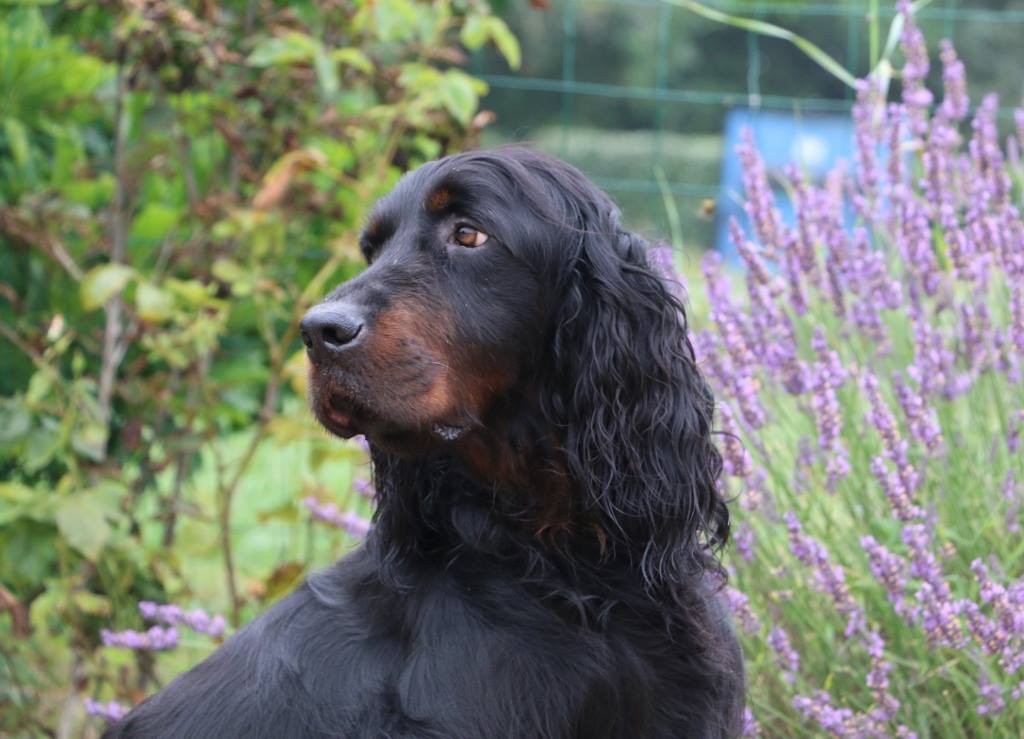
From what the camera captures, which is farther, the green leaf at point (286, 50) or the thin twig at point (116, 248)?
the thin twig at point (116, 248)

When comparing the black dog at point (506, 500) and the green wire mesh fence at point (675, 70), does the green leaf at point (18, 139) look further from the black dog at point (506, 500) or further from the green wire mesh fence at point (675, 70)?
the green wire mesh fence at point (675, 70)

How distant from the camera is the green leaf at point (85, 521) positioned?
3.10 meters

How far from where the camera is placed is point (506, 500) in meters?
2.37

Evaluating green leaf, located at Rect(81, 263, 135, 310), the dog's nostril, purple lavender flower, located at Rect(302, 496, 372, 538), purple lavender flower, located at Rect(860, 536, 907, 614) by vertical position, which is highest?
the dog's nostril

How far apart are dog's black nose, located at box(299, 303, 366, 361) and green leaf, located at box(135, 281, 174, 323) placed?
1.20 m

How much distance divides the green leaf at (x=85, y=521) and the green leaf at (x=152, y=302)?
0.43 metres

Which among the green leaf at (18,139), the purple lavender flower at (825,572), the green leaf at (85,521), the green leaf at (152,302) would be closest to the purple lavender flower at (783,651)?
the purple lavender flower at (825,572)

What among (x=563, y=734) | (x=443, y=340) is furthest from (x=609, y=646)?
(x=443, y=340)

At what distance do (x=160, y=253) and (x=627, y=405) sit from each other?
196cm

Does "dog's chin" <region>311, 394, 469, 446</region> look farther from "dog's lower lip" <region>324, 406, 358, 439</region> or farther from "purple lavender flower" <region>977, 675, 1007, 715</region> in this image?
"purple lavender flower" <region>977, 675, 1007, 715</region>

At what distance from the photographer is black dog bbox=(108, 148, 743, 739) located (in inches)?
86.8

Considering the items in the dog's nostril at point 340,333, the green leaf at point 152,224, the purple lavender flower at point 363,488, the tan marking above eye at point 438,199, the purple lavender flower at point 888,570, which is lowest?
the purple lavender flower at point 363,488

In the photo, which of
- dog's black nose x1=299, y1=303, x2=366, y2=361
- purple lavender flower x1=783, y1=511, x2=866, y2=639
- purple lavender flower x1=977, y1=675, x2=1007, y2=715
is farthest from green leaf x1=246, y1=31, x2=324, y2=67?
purple lavender flower x1=977, y1=675, x2=1007, y2=715

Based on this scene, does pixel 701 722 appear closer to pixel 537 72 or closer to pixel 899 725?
pixel 899 725
